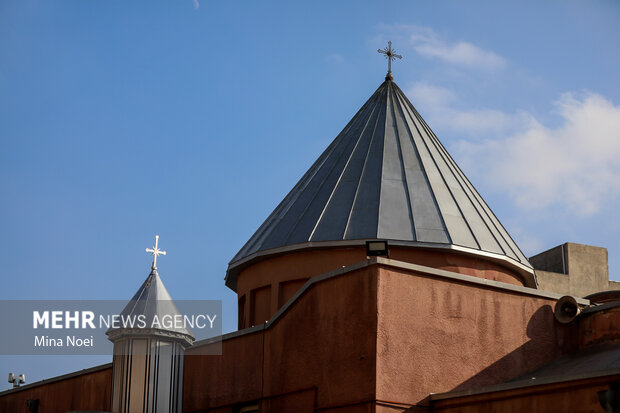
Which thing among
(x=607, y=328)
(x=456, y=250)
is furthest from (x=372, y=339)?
(x=456, y=250)

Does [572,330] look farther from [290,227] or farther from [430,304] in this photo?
[290,227]

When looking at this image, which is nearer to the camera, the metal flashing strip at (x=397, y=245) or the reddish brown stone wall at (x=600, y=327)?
the reddish brown stone wall at (x=600, y=327)

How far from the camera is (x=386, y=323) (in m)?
17.6

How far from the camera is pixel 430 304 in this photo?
1823 centimetres

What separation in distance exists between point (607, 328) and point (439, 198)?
23.5ft

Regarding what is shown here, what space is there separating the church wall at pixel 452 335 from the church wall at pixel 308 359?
1.40ft

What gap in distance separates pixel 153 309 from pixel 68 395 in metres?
9.36

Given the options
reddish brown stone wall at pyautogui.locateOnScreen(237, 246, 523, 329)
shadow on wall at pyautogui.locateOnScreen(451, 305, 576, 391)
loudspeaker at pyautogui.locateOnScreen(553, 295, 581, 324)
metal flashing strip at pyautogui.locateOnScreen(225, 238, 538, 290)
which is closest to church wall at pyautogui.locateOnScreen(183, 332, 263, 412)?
reddish brown stone wall at pyautogui.locateOnScreen(237, 246, 523, 329)

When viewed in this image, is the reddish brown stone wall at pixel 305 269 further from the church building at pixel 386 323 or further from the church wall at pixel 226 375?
the church wall at pixel 226 375

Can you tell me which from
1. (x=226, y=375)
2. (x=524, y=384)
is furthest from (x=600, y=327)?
(x=226, y=375)

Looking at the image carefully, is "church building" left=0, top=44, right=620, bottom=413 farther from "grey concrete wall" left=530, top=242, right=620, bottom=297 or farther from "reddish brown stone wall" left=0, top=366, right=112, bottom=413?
"grey concrete wall" left=530, top=242, right=620, bottom=297

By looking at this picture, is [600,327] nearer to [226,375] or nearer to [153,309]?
[226,375]

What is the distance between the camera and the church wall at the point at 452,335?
57.7 ft

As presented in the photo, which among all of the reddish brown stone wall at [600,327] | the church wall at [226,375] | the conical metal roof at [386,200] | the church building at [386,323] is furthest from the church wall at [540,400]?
the conical metal roof at [386,200]
